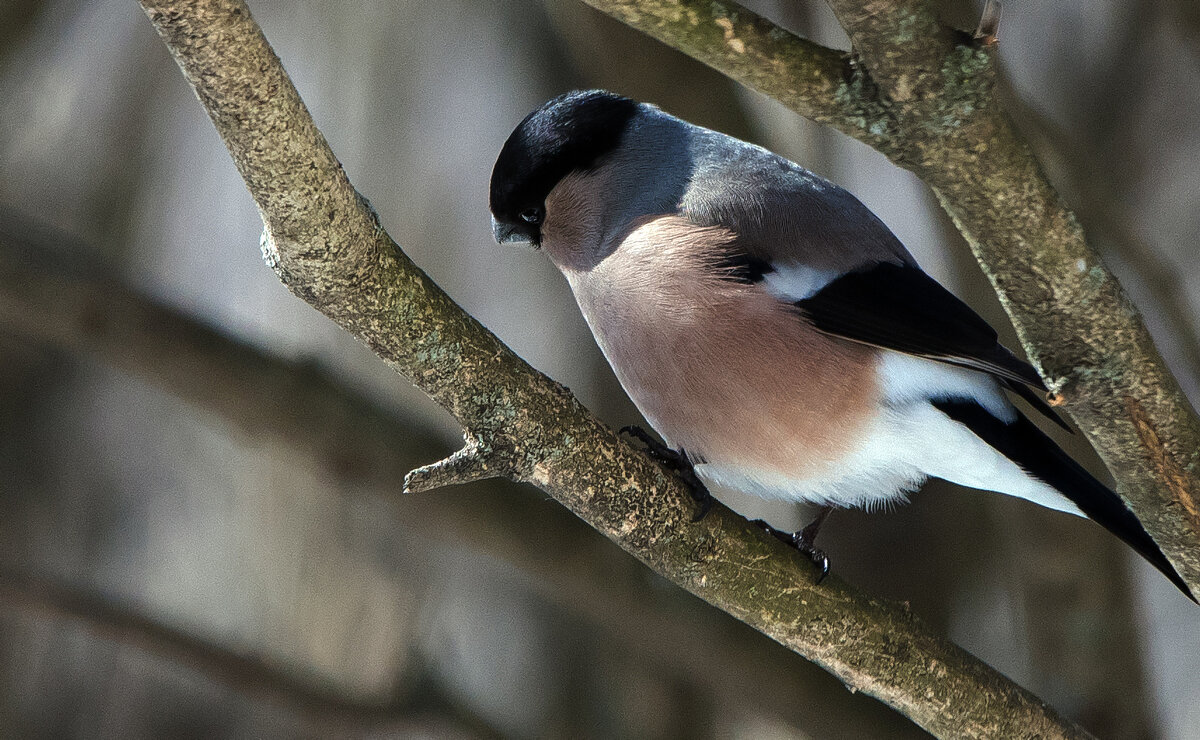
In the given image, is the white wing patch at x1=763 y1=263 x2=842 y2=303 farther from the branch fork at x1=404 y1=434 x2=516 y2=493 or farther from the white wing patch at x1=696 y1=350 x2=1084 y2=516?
the branch fork at x1=404 y1=434 x2=516 y2=493

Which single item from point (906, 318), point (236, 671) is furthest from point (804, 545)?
point (236, 671)

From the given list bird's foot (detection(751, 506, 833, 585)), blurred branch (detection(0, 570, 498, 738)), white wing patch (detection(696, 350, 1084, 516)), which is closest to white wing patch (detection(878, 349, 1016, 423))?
white wing patch (detection(696, 350, 1084, 516))

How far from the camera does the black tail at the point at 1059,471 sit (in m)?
1.36

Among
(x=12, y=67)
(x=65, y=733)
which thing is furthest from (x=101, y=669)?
(x=12, y=67)

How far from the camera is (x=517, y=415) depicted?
110 cm

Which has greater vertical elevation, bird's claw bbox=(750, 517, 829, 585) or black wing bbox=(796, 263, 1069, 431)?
black wing bbox=(796, 263, 1069, 431)

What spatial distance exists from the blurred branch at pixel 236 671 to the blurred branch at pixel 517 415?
0.75 meters

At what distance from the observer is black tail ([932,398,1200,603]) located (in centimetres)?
136

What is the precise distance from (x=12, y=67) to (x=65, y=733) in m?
1.58

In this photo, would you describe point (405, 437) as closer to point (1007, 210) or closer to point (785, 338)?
point (785, 338)

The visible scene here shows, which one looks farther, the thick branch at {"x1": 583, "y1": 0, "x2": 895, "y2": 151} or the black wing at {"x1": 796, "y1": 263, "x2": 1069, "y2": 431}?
the black wing at {"x1": 796, "y1": 263, "x2": 1069, "y2": 431}

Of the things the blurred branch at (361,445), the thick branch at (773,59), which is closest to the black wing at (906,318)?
the thick branch at (773,59)

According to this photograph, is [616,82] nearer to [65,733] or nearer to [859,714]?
[859,714]

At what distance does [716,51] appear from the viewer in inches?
40.1
